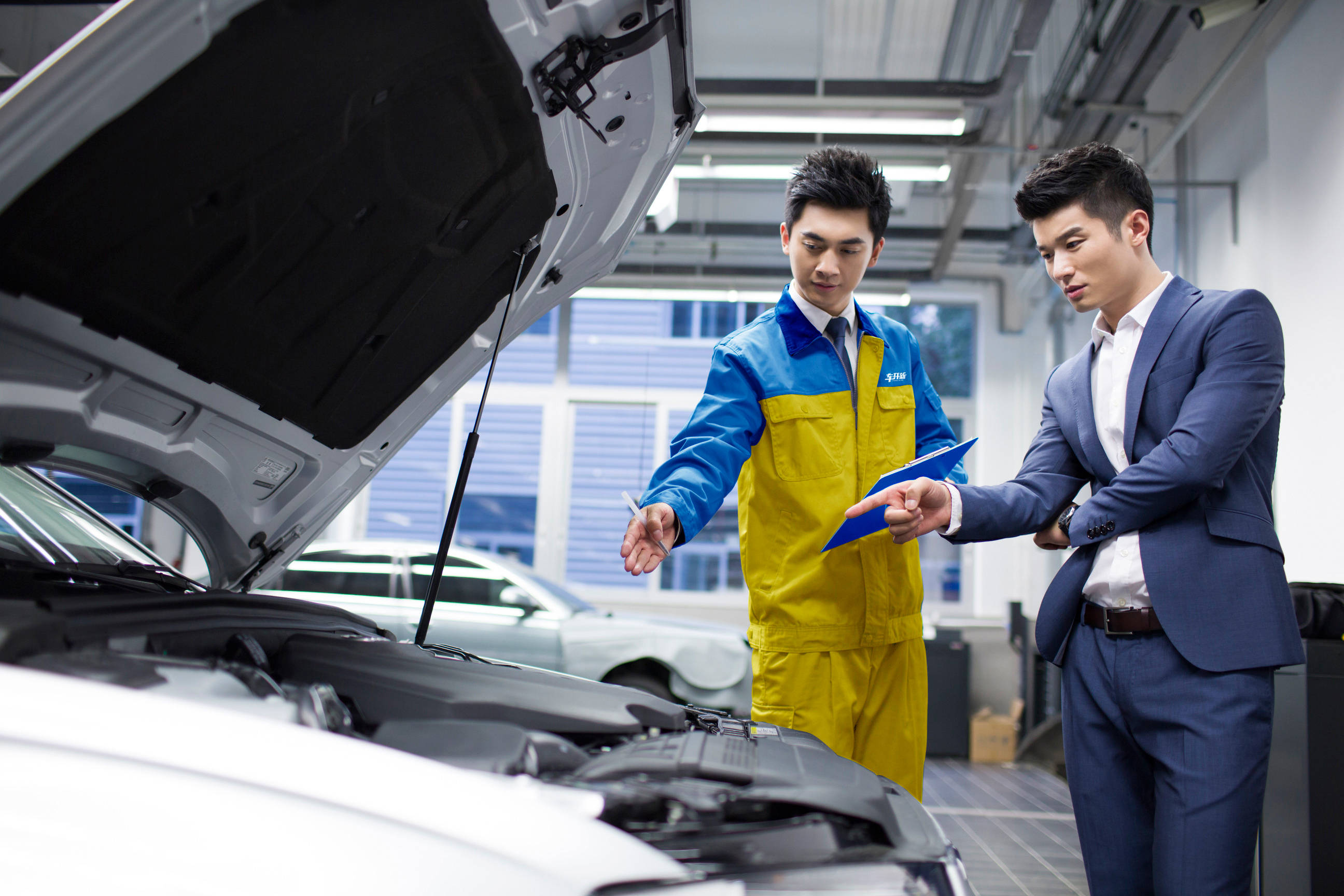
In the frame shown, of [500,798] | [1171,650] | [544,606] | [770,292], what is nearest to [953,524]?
[1171,650]

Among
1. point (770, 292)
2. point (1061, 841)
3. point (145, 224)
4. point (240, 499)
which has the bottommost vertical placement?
point (1061, 841)

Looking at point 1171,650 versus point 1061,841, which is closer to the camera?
point 1171,650

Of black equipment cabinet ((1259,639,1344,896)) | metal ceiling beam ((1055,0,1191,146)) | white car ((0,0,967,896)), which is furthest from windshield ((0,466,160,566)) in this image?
metal ceiling beam ((1055,0,1191,146))

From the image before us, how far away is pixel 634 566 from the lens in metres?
1.44

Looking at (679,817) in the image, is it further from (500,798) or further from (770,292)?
(770,292)

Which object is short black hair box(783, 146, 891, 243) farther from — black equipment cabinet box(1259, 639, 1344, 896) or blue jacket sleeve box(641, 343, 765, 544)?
black equipment cabinet box(1259, 639, 1344, 896)

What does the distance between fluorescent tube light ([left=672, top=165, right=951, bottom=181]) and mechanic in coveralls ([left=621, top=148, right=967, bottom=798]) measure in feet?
10.7

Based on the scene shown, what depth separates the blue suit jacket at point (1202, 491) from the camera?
128 centimetres

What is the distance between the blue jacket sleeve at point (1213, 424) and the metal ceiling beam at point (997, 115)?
3.08m

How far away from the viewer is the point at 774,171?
4.89 metres

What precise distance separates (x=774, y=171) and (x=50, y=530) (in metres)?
4.19

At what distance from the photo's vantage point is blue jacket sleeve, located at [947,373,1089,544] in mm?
1565

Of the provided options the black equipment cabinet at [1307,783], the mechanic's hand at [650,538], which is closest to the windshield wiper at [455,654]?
the mechanic's hand at [650,538]

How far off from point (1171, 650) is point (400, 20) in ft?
4.67
